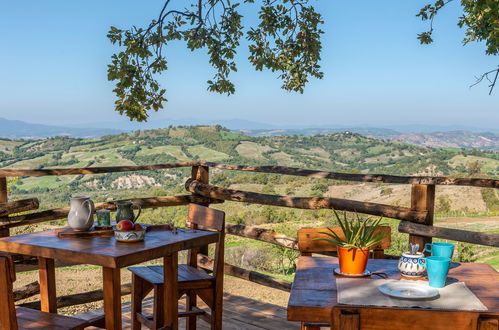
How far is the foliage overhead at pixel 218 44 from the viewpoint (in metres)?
5.23

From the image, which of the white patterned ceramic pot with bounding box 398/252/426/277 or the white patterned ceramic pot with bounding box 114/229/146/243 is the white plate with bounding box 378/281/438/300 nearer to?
the white patterned ceramic pot with bounding box 398/252/426/277

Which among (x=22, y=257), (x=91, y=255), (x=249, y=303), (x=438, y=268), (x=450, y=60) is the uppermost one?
(x=450, y=60)

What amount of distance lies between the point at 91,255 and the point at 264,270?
10585 millimetres

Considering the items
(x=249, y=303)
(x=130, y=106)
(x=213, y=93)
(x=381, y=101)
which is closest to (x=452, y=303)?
(x=249, y=303)

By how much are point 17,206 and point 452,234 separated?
2.88 meters

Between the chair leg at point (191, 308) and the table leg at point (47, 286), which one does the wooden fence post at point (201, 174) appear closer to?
the chair leg at point (191, 308)

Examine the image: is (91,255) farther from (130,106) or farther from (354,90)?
(354,90)

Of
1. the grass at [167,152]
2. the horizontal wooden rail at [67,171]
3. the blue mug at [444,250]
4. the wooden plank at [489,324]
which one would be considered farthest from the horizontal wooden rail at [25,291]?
the grass at [167,152]

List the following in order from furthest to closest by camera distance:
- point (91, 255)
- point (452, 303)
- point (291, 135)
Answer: point (291, 135), point (91, 255), point (452, 303)

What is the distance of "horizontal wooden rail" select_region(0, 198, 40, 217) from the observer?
137 inches

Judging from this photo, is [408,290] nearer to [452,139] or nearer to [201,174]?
[201,174]

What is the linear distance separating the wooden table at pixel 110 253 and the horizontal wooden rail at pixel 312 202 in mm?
1165

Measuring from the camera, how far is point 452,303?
1609mm

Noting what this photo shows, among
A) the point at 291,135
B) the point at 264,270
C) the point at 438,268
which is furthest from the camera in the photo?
the point at 291,135
